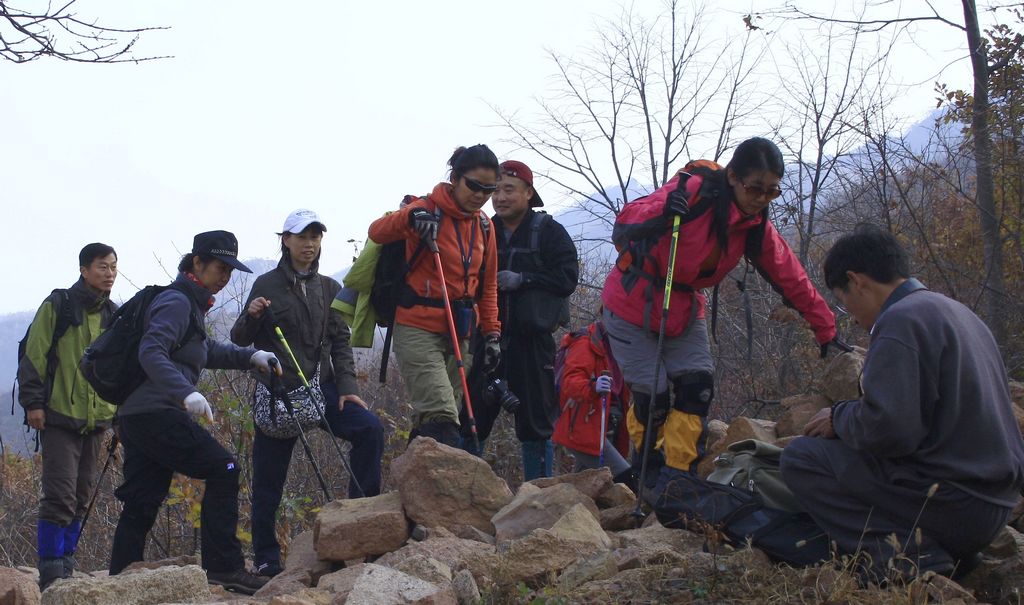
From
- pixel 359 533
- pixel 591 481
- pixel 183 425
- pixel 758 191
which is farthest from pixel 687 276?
pixel 183 425

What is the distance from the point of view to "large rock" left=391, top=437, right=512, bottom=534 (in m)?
5.19

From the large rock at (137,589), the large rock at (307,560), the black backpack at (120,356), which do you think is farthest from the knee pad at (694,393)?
the black backpack at (120,356)

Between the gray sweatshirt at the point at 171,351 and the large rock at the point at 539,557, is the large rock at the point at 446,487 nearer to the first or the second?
the large rock at the point at 539,557

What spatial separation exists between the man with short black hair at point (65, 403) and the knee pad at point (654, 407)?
337 centimetres

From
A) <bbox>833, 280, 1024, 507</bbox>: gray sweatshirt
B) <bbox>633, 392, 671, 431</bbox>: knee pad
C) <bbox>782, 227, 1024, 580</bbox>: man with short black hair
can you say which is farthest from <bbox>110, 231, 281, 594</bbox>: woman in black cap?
<bbox>833, 280, 1024, 507</bbox>: gray sweatshirt

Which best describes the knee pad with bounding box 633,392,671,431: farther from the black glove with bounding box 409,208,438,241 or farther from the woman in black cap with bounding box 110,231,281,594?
the woman in black cap with bounding box 110,231,281,594

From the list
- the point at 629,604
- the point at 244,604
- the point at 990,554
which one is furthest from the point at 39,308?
the point at 990,554

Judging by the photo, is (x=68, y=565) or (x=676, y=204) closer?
(x=676, y=204)

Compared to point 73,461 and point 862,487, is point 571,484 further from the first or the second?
point 73,461

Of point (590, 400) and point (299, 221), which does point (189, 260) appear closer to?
point (299, 221)

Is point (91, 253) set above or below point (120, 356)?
above

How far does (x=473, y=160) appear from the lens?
5.64m

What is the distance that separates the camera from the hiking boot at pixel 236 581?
5234 millimetres

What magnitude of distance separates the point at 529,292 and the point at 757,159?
1.92 metres
